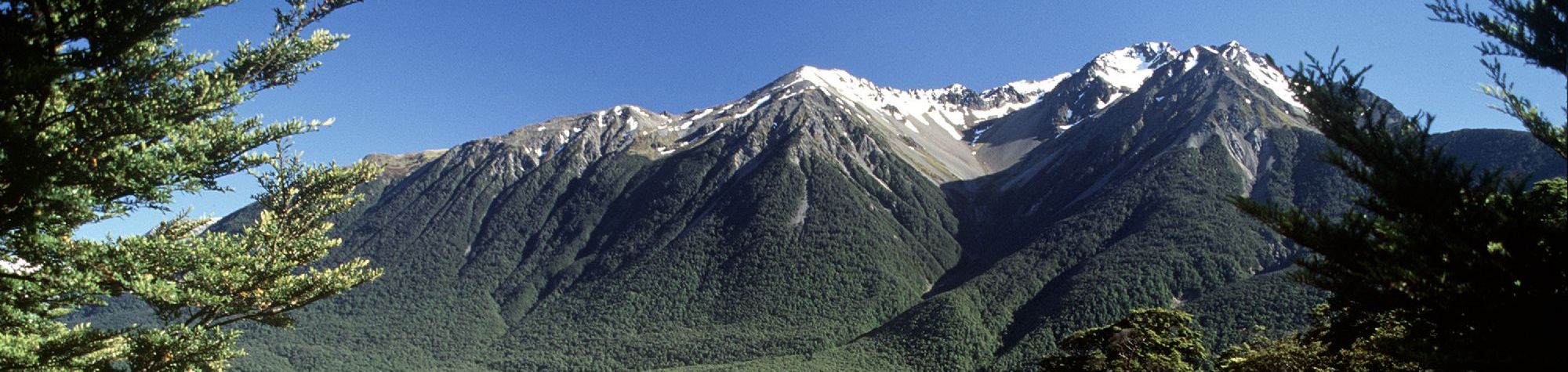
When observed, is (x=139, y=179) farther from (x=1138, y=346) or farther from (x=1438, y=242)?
(x=1138, y=346)

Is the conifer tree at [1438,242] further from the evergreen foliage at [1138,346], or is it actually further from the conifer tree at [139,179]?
the evergreen foliage at [1138,346]

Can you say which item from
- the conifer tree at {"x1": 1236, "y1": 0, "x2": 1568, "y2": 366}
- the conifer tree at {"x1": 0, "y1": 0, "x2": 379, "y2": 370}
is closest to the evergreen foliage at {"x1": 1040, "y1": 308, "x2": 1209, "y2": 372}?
the conifer tree at {"x1": 1236, "y1": 0, "x2": 1568, "y2": 366}

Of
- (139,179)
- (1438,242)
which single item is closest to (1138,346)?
(1438,242)

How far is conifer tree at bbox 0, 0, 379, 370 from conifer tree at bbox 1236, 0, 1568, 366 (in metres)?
14.3

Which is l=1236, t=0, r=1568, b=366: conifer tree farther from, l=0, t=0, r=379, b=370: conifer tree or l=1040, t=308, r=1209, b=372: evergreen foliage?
l=1040, t=308, r=1209, b=372: evergreen foliage

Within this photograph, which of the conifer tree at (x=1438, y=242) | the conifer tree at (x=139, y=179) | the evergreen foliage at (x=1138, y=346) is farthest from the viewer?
the evergreen foliage at (x=1138, y=346)

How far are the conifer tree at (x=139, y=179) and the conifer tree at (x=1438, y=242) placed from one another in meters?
14.3

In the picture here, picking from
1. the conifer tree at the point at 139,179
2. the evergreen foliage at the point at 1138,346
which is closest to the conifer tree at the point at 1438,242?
the conifer tree at the point at 139,179

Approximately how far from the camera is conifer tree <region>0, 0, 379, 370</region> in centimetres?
951

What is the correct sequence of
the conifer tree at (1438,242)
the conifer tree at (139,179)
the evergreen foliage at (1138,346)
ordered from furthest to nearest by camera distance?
the evergreen foliage at (1138,346) → the conifer tree at (139,179) → the conifer tree at (1438,242)

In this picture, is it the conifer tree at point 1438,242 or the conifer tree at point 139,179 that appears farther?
the conifer tree at point 139,179

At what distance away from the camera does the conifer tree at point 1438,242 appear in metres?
7.70

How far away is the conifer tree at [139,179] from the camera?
9.51m

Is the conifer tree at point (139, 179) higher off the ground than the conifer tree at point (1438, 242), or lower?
higher
